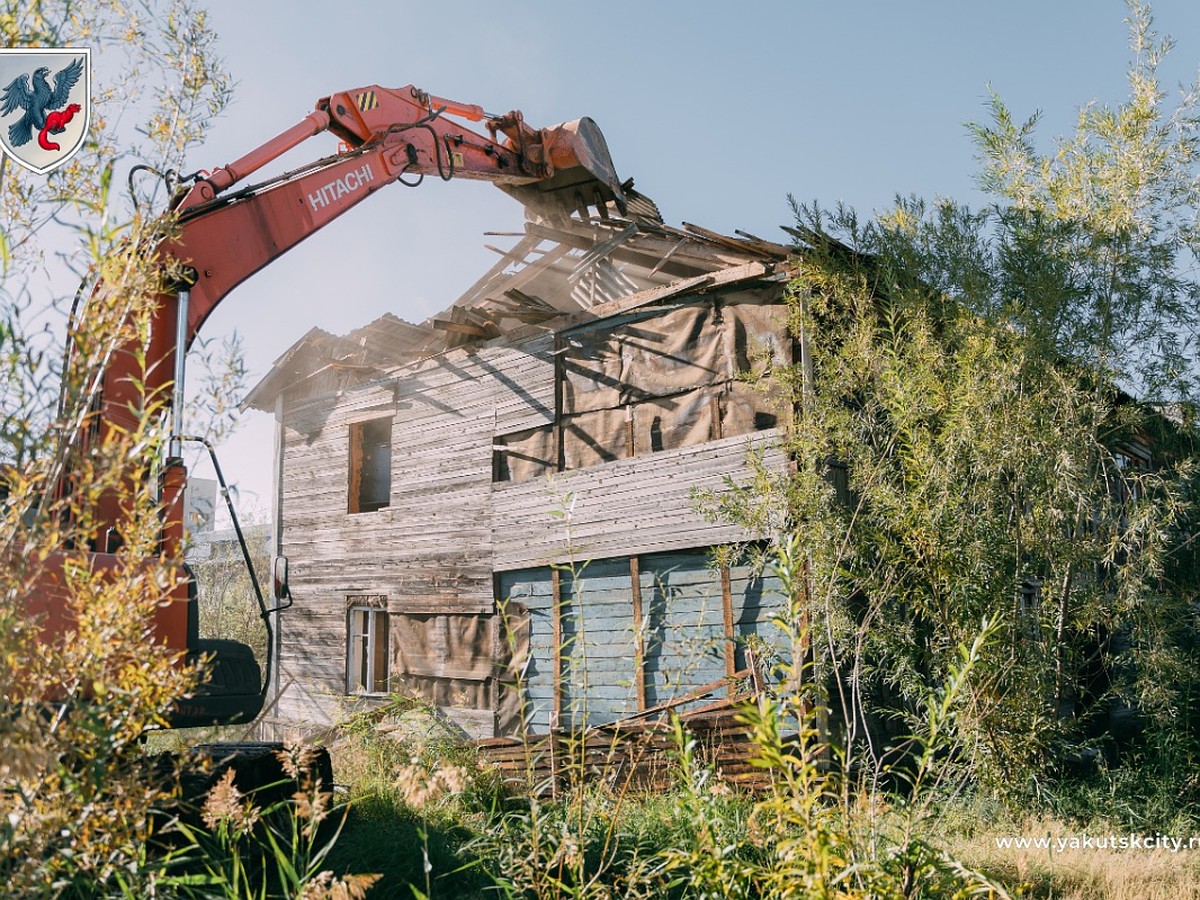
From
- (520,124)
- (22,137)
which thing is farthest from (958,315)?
(22,137)

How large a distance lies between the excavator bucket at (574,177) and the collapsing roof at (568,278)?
0.14 m

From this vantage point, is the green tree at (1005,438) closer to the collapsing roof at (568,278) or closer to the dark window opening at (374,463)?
the collapsing roof at (568,278)

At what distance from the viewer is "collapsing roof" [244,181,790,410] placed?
1043 cm

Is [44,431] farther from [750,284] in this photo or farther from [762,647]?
[750,284]

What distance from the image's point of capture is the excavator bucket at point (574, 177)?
11047 millimetres

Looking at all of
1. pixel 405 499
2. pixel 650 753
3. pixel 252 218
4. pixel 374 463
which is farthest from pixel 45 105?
pixel 374 463

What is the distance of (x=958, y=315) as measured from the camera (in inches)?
335

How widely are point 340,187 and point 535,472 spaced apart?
4492mm

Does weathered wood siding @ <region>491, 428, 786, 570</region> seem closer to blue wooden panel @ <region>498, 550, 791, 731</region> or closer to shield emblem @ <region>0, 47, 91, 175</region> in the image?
blue wooden panel @ <region>498, 550, 791, 731</region>

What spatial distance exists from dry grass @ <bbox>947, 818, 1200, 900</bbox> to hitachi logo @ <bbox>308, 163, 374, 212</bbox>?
256 inches

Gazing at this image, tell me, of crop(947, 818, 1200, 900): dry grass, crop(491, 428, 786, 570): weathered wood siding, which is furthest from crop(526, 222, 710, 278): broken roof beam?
crop(947, 818, 1200, 900): dry grass

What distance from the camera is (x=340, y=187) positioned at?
8.15 meters

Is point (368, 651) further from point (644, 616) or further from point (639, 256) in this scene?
point (639, 256)

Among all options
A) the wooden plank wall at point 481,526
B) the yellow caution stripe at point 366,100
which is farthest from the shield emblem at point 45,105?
the yellow caution stripe at point 366,100
